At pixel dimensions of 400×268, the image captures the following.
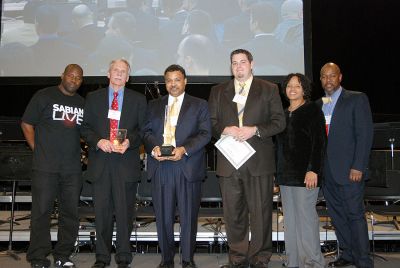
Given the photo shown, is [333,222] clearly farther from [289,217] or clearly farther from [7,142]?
[7,142]

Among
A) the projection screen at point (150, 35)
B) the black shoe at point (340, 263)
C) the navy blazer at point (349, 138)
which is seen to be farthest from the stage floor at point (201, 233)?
the projection screen at point (150, 35)

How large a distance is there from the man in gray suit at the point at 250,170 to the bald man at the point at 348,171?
0.63m

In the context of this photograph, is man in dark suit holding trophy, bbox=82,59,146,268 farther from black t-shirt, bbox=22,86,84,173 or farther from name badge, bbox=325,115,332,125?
name badge, bbox=325,115,332,125

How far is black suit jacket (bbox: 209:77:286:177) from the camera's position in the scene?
383cm

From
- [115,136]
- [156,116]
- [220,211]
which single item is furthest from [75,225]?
[220,211]

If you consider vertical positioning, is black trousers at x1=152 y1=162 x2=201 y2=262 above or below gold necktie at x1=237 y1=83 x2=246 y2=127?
below

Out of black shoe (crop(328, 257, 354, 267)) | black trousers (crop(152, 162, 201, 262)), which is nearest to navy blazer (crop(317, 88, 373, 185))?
black shoe (crop(328, 257, 354, 267))

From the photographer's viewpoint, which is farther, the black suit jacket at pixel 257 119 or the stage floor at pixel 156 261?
the stage floor at pixel 156 261

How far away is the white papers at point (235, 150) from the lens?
12.5ft

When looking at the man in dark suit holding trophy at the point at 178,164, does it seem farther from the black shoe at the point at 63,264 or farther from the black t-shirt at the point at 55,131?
the black shoe at the point at 63,264

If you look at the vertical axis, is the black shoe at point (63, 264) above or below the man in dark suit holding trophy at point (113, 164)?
below

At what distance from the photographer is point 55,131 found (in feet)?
13.3

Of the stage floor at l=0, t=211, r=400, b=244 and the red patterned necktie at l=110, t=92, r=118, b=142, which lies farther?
the stage floor at l=0, t=211, r=400, b=244

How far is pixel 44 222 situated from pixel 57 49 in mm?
3499
